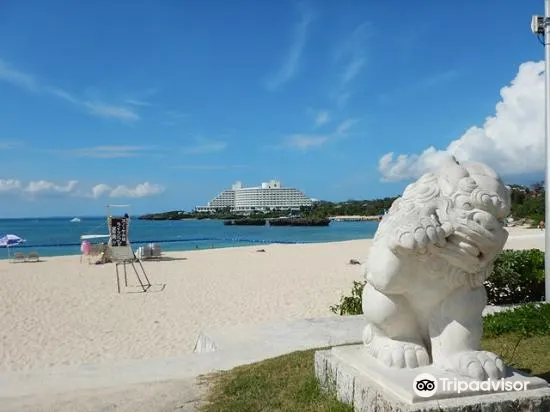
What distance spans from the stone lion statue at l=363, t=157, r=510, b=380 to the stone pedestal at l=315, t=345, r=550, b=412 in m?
0.08

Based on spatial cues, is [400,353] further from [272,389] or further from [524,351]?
[524,351]

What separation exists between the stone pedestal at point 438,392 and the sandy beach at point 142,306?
4803 millimetres

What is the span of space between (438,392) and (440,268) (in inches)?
27.0

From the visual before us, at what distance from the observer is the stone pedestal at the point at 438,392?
106 inches

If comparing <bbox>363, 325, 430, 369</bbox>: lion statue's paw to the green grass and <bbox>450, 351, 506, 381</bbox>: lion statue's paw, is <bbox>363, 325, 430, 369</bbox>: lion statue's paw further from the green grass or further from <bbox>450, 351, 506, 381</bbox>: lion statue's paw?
the green grass

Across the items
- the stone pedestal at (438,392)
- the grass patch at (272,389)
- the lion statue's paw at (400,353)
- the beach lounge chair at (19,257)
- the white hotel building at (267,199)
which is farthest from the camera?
the white hotel building at (267,199)

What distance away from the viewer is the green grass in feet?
12.3

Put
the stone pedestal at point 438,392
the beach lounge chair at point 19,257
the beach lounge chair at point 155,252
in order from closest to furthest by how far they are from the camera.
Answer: the stone pedestal at point 438,392, the beach lounge chair at point 155,252, the beach lounge chair at point 19,257

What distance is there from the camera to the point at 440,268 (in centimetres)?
299

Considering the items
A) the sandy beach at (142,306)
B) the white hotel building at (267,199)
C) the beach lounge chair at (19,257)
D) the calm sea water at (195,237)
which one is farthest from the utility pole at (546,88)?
the white hotel building at (267,199)

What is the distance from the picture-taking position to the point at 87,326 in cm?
936

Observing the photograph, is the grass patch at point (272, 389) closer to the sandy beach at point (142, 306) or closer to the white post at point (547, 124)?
the sandy beach at point (142, 306)

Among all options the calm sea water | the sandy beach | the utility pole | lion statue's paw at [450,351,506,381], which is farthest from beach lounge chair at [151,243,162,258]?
lion statue's paw at [450,351,506,381]

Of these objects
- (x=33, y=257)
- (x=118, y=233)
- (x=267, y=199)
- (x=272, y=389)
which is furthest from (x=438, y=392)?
(x=267, y=199)
